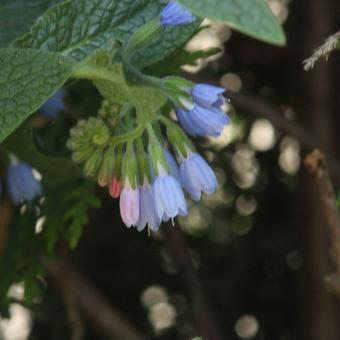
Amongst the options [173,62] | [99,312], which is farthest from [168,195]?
[99,312]

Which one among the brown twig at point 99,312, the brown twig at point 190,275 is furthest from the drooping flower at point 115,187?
the brown twig at point 99,312

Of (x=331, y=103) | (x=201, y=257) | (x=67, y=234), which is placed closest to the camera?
(x=67, y=234)

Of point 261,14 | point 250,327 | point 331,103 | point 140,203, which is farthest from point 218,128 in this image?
point 250,327

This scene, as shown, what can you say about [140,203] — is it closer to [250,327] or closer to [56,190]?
[56,190]

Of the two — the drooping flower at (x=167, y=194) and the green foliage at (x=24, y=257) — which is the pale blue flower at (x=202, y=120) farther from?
the green foliage at (x=24, y=257)

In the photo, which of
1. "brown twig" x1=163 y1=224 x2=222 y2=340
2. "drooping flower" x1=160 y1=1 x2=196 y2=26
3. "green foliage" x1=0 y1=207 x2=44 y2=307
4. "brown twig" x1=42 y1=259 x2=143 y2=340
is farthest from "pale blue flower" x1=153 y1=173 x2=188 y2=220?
"brown twig" x1=42 y1=259 x2=143 y2=340

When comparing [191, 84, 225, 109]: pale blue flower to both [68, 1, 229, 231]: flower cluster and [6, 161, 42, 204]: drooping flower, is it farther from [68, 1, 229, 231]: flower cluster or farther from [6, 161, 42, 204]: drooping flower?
[6, 161, 42, 204]: drooping flower
